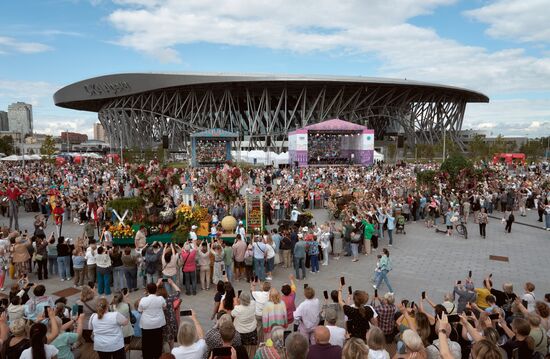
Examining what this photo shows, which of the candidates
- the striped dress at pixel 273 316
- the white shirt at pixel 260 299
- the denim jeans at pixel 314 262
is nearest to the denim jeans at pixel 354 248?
the denim jeans at pixel 314 262

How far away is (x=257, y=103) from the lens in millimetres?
73562

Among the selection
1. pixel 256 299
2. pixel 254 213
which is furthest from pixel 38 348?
pixel 254 213

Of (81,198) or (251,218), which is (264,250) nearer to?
(251,218)

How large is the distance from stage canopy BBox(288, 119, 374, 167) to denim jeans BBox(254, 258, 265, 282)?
105 feet

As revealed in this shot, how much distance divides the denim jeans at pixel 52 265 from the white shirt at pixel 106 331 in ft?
22.3

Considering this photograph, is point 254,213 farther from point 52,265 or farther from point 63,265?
point 52,265

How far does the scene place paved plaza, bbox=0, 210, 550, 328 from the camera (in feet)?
31.9

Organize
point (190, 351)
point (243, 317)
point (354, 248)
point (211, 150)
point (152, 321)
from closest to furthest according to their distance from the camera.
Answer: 1. point (190, 351)
2. point (243, 317)
3. point (152, 321)
4. point (354, 248)
5. point (211, 150)

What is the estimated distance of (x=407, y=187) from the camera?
23906 mm

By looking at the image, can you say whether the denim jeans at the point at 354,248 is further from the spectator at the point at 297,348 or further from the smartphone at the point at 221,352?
the spectator at the point at 297,348

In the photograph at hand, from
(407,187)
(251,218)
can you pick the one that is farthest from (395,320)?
(407,187)

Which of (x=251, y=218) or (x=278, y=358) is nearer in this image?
(x=278, y=358)

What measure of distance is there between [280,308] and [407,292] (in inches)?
198

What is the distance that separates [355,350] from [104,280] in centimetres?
786
